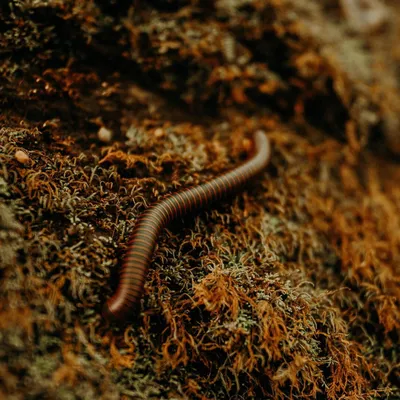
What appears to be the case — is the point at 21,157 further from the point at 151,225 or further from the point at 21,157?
the point at 151,225

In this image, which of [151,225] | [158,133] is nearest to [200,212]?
[151,225]

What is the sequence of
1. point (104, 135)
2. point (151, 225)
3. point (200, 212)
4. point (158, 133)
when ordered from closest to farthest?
point (151, 225)
point (200, 212)
point (104, 135)
point (158, 133)

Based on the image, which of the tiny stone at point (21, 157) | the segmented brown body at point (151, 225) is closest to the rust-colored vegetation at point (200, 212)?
the tiny stone at point (21, 157)

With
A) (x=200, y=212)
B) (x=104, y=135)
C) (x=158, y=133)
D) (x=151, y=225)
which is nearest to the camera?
(x=151, y=225)

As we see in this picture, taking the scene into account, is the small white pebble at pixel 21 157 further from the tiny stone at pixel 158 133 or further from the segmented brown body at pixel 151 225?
the tiny stone at pixel 158 133

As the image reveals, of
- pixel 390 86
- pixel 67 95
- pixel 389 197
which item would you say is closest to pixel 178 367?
pixel 67 95

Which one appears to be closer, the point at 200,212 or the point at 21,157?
the point at 21,157

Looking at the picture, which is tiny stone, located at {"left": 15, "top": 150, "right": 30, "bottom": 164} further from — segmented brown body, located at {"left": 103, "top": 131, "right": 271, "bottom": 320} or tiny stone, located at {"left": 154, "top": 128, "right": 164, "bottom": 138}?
tiny stone, located at {"left": 154, "top": 128, "right": 164, "bottom": 138}
